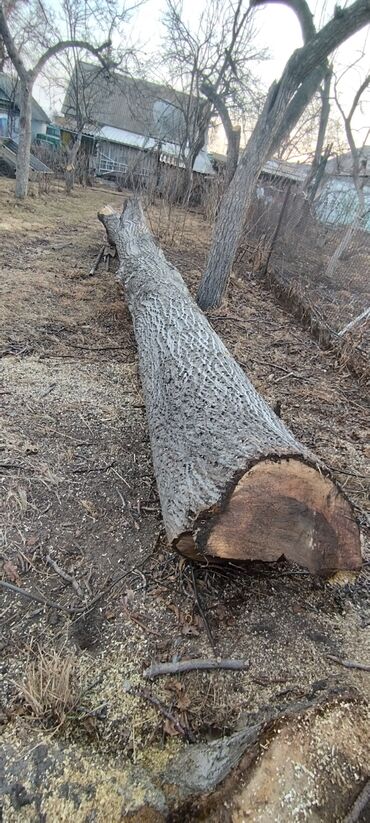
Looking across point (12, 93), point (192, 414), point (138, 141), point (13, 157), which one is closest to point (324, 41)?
point (192, 414)

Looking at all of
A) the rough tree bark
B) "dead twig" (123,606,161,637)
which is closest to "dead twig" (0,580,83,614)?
"dead twig" (123,606,161,637)

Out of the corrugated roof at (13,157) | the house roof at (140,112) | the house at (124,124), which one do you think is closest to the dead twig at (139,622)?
the corrugated roof at (13,157)

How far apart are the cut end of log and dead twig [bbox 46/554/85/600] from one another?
470 mm

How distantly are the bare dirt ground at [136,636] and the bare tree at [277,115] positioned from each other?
2.53 meters

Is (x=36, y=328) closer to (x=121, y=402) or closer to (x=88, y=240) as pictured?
(x=121, y=402)

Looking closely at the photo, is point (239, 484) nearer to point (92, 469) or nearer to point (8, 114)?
point (92, 469)

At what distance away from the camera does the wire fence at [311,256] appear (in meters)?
5.99

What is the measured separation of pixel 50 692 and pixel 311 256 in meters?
8.22

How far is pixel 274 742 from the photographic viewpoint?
1136mm

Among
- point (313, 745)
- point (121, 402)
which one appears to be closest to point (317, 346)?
point (121, 402)

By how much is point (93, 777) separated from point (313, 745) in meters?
0.62

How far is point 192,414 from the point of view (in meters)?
2.21

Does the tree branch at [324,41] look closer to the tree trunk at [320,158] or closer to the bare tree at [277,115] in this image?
the bare tree at [277,115]

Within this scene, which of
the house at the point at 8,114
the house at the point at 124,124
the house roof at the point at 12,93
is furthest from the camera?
the house at the point at 8,114
